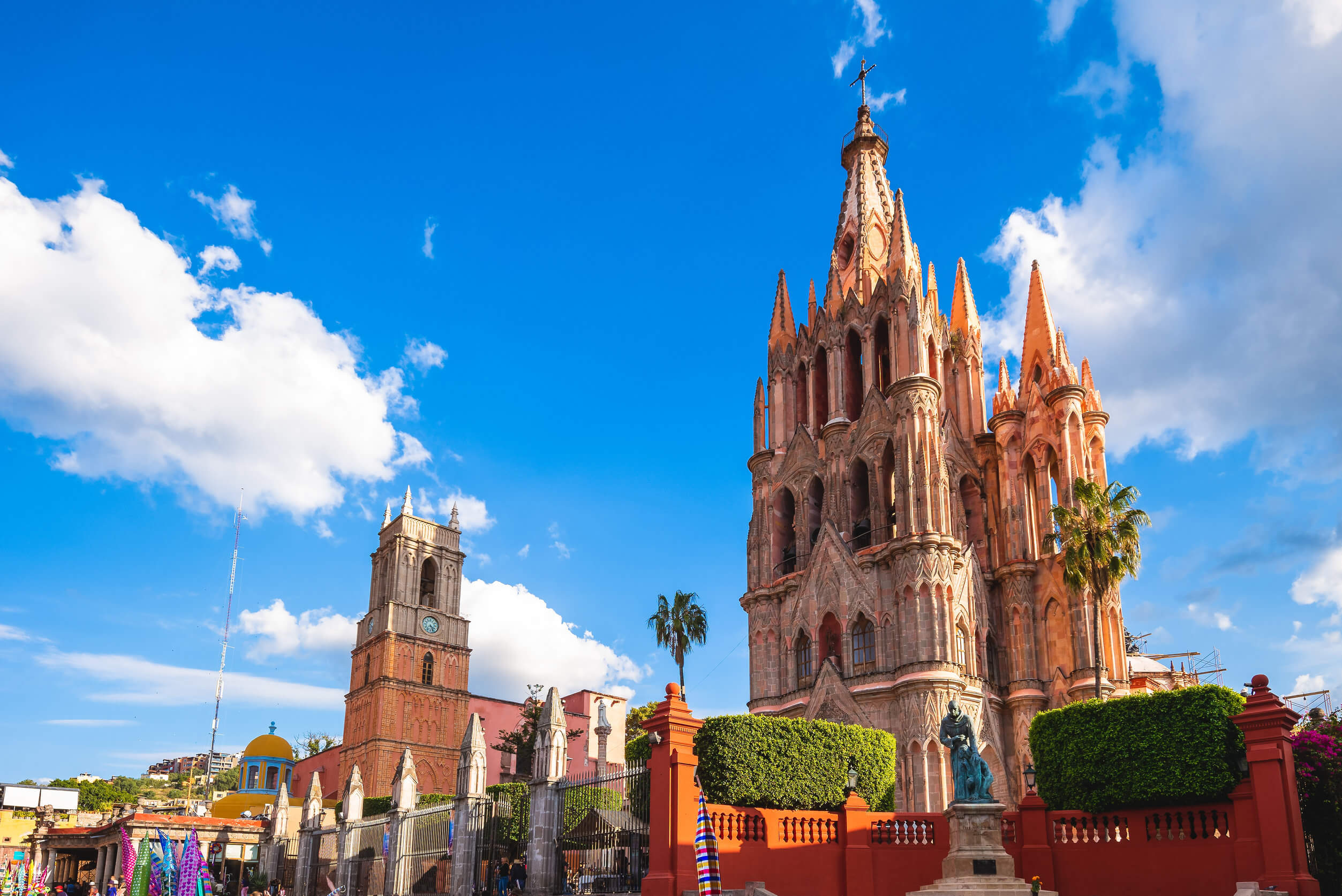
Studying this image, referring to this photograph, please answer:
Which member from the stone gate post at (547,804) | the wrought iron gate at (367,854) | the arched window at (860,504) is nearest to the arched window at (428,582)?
the arched window at (860,504)

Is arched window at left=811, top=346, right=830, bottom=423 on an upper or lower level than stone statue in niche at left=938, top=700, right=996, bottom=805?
upper

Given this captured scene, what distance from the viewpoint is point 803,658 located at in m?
37.4

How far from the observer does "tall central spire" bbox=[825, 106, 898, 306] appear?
4259 centimetres

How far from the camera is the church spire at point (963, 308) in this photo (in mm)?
42500

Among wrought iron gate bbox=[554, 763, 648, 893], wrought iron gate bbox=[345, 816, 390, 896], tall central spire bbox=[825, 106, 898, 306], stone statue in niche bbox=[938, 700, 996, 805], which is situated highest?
tall central spire bbox=[825, 106, 898, 306]

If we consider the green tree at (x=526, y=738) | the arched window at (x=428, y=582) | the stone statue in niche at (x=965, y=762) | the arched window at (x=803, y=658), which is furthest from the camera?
the arched window at (x=428, y=582)

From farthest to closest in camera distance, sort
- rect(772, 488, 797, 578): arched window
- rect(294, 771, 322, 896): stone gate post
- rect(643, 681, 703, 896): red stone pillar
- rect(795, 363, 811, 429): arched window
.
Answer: rect(795, 363, 811, 429): arched window
rect(772, 488, 797, 578): arched window
rect(294, 771, 322, 896): stone gate post
rect(643, 681, 703, 896): red stone pillar

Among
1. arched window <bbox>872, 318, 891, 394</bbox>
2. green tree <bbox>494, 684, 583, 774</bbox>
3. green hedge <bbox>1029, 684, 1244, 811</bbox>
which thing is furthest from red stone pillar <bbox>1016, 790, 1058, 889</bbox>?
green tree <bbox>494, 684, 583, 774</bbox>

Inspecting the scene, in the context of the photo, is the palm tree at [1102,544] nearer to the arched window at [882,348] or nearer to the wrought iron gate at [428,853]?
the arched window at [882,348]

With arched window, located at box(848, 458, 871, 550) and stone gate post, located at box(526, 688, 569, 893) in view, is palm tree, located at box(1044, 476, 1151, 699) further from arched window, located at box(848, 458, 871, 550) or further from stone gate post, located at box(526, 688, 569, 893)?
stone gate post, located at box(526, 688, 569, 893)

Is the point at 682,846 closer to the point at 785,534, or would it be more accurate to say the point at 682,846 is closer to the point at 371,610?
the point at 785,534

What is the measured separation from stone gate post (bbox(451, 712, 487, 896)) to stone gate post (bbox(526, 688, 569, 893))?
189 centimetres

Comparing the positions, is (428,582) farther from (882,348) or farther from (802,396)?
(882,348)

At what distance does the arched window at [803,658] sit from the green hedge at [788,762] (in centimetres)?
1269
